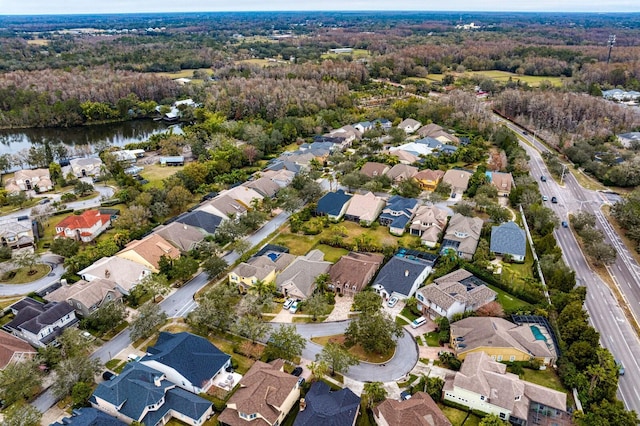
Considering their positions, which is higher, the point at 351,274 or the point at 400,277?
the point at 351,274

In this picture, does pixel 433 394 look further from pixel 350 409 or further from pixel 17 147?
pixel 17 147

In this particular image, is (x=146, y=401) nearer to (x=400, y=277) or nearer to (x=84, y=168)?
(x=400, y=277)

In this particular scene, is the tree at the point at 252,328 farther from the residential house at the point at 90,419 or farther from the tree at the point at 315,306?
the residential house at the point at 90,419

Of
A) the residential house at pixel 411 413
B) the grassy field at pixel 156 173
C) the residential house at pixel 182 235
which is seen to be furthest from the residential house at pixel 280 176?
the residential house at pixel 411 413

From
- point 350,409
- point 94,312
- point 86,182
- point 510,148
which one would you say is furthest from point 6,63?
point 350,409

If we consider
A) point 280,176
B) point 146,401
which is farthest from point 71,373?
point 280,176

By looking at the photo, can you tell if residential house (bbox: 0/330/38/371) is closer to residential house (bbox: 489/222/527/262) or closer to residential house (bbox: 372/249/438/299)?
residential house (bbox: 372/249/438/299)
